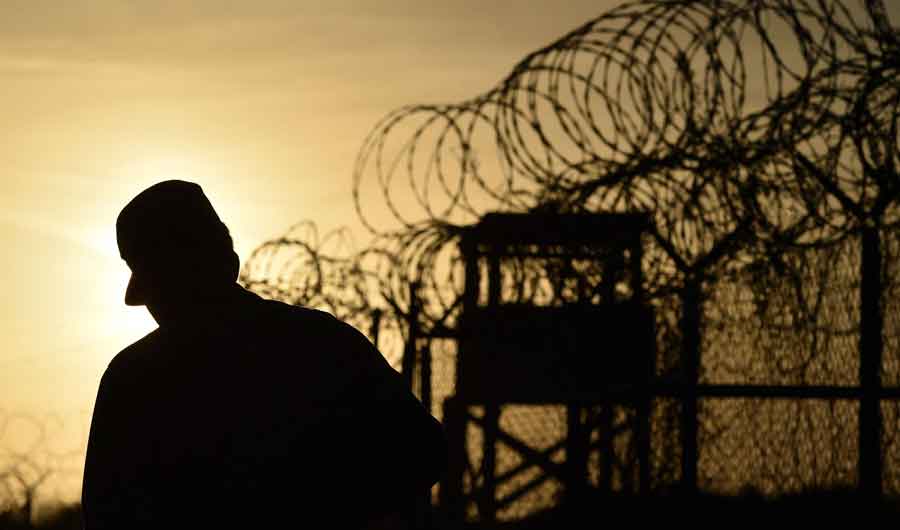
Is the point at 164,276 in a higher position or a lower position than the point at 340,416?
higher

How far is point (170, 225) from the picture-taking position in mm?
2994

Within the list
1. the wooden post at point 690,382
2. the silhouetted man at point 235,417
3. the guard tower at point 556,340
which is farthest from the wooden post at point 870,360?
the silhouetted man at point 235,417

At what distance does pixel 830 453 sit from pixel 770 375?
42 centimetres

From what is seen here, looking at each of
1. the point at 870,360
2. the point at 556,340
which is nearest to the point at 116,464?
the point at 870,360

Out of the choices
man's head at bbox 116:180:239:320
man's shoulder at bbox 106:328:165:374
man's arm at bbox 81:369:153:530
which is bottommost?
man's arm at bbox 81:369:153:530

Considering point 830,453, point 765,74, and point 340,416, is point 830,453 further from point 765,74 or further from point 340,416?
point 340,416

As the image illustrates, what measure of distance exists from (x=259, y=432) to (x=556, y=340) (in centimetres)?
535

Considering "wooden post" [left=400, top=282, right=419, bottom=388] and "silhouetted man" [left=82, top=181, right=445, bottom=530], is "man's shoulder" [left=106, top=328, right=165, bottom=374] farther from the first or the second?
"wooden post" [left=400, top=282, right=419, bottom=388]

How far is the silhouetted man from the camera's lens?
2.83 metres

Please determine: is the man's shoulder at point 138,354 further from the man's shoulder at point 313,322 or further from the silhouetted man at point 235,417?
the man's shoulder at point 313,322

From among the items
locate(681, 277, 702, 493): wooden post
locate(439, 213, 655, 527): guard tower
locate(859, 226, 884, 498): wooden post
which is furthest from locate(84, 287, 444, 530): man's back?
locate(439, 213, 655, 527): guard tower

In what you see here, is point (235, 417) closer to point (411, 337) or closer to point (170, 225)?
point (170, 225)

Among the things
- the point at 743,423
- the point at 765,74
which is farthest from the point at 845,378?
the point at 765,74

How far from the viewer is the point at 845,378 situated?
21.0 feet
